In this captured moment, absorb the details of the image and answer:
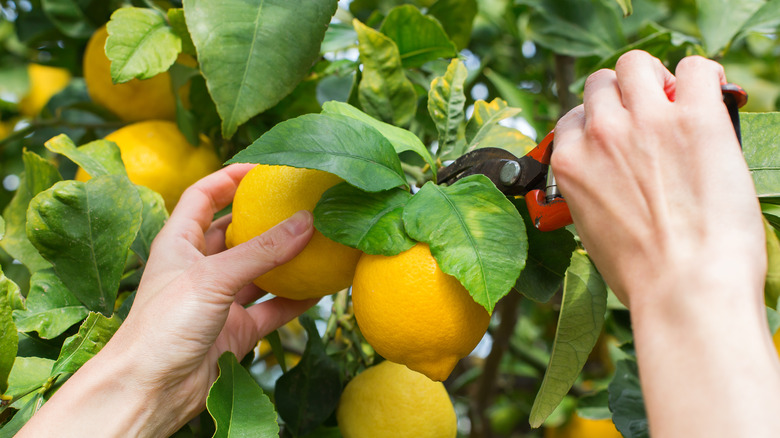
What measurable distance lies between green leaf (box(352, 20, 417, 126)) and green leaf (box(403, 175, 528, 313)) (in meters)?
0.21

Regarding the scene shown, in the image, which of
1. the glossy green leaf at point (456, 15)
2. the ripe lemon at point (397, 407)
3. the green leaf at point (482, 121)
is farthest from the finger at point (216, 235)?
the glossy green leaf at point (456, 15)

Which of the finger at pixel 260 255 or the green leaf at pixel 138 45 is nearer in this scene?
the finger at pixel 260 255

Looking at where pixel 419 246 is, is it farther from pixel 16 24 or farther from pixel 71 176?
pixel 16 24

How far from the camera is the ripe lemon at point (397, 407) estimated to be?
77 centimetres

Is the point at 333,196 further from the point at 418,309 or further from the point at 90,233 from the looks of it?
the point at 90,233

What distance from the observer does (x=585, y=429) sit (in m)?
1.24

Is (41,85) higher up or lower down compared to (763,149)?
lower down

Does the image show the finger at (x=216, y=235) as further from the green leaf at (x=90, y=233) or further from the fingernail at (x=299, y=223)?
the fingernail at (x=299, y=223)

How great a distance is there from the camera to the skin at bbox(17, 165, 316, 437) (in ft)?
2.01

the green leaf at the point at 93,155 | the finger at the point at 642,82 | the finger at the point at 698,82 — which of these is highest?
the finger at the point at 698,82

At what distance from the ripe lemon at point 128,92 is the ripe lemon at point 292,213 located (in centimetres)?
38

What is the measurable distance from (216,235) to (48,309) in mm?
253

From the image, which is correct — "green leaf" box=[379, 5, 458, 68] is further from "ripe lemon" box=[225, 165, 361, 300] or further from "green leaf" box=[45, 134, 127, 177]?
"green leaf" box=[45, 134, 127, 177]

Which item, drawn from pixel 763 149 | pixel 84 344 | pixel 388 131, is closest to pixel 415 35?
pixel 388 131
